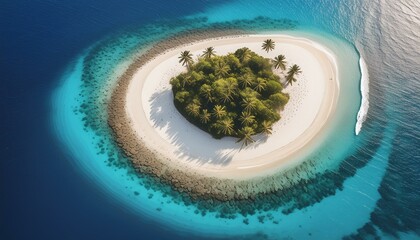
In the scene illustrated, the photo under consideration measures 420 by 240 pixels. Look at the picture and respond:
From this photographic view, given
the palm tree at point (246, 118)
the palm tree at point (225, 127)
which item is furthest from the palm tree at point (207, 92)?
the palm tree at point (246, 118)

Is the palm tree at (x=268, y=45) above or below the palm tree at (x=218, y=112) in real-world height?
above

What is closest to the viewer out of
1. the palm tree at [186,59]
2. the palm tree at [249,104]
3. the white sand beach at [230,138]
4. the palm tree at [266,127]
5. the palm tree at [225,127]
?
the white sand beach at [230,138]

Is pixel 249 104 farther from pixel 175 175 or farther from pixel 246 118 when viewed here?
pixel 175 175

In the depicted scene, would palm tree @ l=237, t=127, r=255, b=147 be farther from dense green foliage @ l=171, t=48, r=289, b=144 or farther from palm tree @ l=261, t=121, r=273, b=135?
palm tree @ l=261, t=121, r=273, b=135

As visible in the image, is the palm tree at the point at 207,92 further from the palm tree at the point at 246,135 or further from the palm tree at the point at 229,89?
the palm tree at the point at 246,135

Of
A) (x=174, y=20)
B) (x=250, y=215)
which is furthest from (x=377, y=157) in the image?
(x=174, y=20)

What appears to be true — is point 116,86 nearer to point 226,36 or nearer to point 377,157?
point 226,36
